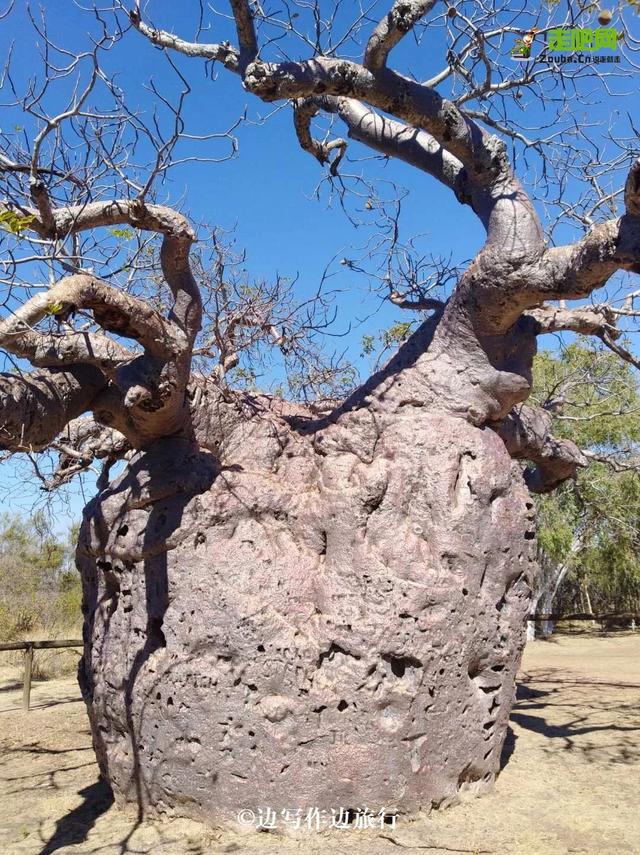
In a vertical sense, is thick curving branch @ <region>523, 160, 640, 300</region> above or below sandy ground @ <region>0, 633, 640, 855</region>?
above

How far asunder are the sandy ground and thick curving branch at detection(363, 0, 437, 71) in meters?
4.44

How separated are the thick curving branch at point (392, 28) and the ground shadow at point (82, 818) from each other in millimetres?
4877

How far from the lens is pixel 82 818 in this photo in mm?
4289

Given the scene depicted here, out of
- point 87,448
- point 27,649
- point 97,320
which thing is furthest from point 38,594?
point 97,320

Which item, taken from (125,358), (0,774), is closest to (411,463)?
(125,358)

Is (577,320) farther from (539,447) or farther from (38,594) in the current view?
(38,594)

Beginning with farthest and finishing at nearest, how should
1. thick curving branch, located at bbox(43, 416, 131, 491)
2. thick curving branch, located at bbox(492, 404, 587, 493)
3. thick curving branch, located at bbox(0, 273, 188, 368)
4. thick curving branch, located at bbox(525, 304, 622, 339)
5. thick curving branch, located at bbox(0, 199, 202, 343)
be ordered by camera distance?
thick curving branch, located at bbox(43, 416, 131, 491), thick curving branch, located at bbox(492, 404, 587, 493), thick curving branch, located at bbox(525, 304, 622, 339), thick curving branch, located at bbox(0, 199, 202, 343), thick curving branch, located at bbox(0, 273, 188, 368)

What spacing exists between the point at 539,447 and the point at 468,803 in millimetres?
2924

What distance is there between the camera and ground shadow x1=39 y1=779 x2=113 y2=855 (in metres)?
3.88

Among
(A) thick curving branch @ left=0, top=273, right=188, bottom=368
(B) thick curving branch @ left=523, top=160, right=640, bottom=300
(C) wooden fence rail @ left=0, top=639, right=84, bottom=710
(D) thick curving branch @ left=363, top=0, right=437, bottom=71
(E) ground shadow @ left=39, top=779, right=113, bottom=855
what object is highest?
(D) thick curving branch @ left=363, top=0, right=437, bottom=71

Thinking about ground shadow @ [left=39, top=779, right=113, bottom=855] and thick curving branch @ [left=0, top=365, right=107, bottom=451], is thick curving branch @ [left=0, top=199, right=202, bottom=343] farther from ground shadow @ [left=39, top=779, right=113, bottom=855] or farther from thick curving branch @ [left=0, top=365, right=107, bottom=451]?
ground shadow @ [left=39, top=779, right=113, bottom=855]


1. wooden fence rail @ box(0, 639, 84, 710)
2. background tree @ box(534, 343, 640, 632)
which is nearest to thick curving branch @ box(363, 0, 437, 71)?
wooden fence rail @ box(0, 639, 84, 710)

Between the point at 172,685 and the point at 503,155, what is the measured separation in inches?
155

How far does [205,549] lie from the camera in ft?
13.8
